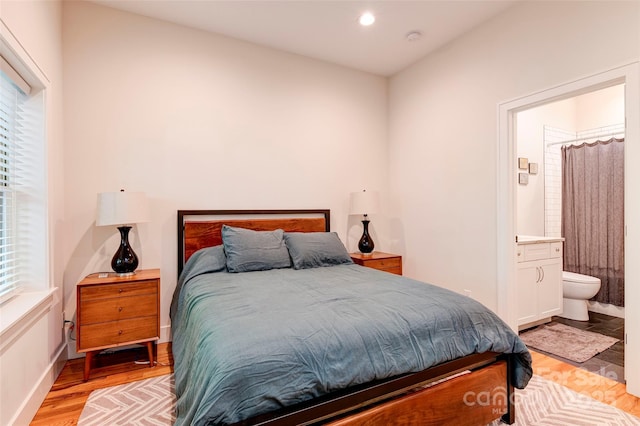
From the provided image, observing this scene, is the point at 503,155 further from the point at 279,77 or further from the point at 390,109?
the point at 279,77

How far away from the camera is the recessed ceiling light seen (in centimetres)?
290

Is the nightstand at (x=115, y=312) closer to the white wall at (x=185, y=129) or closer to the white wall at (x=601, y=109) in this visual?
the white wall at (x=185, y=129)

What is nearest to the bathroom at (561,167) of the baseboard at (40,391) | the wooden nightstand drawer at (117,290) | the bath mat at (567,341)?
the bath mat at (567,341)

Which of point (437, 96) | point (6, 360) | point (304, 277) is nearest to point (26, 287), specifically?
point (6, 360)

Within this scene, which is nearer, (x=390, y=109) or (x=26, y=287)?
(x=26, y=287)

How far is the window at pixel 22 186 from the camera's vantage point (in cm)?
197

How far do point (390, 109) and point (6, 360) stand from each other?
4.18m

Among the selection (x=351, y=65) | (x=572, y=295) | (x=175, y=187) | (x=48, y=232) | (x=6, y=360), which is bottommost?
(x=572, y=295)

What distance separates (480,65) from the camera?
309 cm

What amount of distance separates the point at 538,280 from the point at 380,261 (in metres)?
1.58

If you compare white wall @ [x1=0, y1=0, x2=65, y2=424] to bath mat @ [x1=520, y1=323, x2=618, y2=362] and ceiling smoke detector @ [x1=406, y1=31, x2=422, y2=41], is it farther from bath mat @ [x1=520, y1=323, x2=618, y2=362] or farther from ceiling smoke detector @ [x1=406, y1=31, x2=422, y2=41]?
bath mat @ [x1=520, y1=323, x2=618, y2=362]

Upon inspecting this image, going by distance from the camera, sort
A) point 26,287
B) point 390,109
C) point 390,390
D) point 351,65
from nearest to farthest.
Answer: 1. point 390,390
2. point 26,287
3. point 351,65
4. point 390,109

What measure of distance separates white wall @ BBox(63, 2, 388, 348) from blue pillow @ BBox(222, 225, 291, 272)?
51 centimetres

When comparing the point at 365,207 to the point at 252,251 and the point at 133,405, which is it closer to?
the point at 252,251
